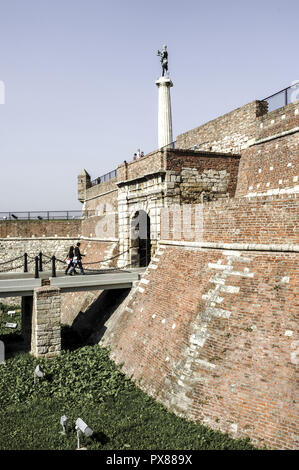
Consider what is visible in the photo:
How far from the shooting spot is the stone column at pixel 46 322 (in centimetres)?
1205

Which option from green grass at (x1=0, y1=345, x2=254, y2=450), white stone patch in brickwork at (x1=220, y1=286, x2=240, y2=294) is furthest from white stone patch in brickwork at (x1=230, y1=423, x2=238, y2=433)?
white stone patch in brickwork at (x1=220, y1=286, x2=240, y2=294)

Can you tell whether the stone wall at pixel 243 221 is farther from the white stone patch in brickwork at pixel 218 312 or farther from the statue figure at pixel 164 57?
the statue figure at pixel 164 57

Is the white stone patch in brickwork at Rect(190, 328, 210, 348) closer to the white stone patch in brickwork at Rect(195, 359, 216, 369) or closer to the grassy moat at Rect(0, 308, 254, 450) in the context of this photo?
the white stone patch in brickwork at Rect(195, 359, 216, 369)

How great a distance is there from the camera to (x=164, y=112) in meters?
21.3

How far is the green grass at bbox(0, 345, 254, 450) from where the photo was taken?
7.05 meters

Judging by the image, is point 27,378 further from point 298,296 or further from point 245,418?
point 298,296

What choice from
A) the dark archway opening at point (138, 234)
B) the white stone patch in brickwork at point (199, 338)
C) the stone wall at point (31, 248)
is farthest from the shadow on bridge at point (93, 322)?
the stone wall at point (31, 248)

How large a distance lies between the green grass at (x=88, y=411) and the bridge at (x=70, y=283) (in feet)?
7.31

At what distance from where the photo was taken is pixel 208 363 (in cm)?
812

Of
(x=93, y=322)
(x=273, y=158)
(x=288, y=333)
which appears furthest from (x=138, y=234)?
(x=288, y=333)

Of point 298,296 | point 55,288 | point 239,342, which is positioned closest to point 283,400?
point 239,342

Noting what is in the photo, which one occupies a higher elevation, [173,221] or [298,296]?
[173,221]

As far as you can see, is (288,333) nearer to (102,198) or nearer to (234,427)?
(234,427)
